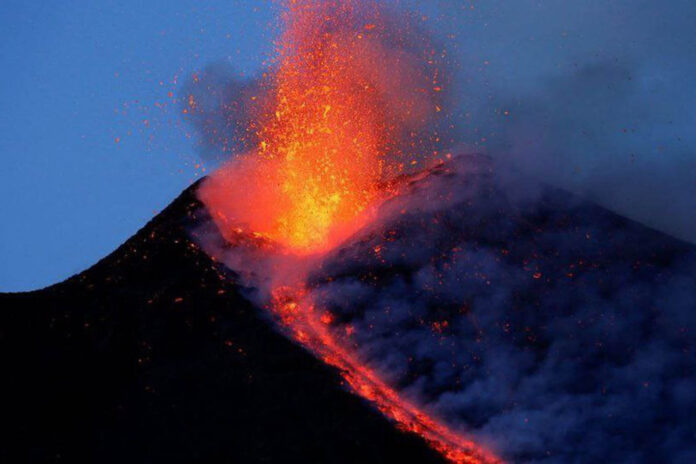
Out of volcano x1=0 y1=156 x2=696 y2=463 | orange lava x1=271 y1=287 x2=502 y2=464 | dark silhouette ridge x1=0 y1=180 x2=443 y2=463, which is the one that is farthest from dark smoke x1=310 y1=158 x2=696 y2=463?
dark silhouette ridge x1=0 y1=180 x2=443 y2=463

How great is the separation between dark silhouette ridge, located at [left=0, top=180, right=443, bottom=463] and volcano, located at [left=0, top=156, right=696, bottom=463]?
1 cm

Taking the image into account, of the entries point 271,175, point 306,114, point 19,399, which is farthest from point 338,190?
point 19,399

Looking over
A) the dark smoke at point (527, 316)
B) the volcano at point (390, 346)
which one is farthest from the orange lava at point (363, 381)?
the dark smoke at point (527, 316)

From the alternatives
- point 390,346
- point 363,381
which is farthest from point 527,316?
point 363,381

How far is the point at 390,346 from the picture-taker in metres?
5.99

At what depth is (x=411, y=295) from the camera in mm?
6555

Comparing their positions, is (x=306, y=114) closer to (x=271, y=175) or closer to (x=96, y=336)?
(x=271, y=175)

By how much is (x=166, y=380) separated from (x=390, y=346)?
2038 millimetres

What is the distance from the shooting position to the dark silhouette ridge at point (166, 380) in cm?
454

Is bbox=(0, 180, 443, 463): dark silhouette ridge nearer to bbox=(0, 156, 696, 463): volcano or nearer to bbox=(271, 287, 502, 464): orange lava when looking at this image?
bbox=(0, 156, 696, 463): volcano

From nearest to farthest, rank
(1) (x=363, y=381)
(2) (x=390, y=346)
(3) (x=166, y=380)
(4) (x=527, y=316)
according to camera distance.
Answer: (3) (x=166, y=380)
(1) (x=363, y=381)
(2) (x=390, y=346)
(4) (x=527, y=316)

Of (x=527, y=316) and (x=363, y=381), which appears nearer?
(x=363, y=381)

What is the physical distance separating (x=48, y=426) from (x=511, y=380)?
3878 millimetres

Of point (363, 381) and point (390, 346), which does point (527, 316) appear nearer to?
point (390, 346)
